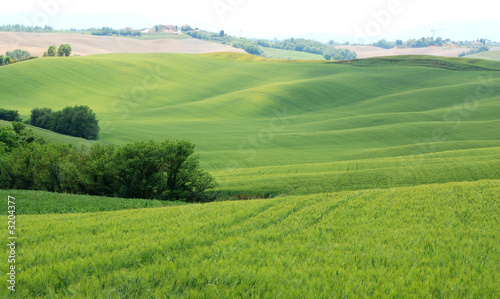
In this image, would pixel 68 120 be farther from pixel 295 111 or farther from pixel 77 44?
pixel 77 44

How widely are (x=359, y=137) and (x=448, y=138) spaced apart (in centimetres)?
1324

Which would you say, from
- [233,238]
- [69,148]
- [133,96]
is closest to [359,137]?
[69,148]

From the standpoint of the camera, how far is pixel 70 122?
65688 millimetres

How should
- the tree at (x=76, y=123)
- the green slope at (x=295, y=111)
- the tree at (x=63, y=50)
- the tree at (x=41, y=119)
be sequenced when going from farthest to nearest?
the tree at (x=63, y=50)
the tree at (x=41, y=119)
the tree at (x=76, y=123)
the green slope at (x=295, y=111)

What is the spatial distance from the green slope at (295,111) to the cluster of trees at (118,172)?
16.2 feet

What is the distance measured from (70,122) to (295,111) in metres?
48.2

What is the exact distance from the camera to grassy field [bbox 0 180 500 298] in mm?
6910

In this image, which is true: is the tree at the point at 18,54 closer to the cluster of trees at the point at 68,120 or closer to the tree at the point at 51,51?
the tree at the point at 51,51

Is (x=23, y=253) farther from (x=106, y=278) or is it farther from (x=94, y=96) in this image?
(x=94, y=96)

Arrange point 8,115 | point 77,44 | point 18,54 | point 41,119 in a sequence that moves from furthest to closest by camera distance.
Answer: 1. point 77,44
2. point 18,54
3. point 41,119
4. point 8,115

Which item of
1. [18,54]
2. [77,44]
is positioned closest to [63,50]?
[18,54]

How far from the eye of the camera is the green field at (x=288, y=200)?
737cm

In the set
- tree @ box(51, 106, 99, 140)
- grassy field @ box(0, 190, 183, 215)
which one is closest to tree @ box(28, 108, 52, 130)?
tree @ box(51, 106, 99, 140)

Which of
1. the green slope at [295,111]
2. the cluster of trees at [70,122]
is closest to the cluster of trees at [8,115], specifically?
the cluster of trees at [70,122]
